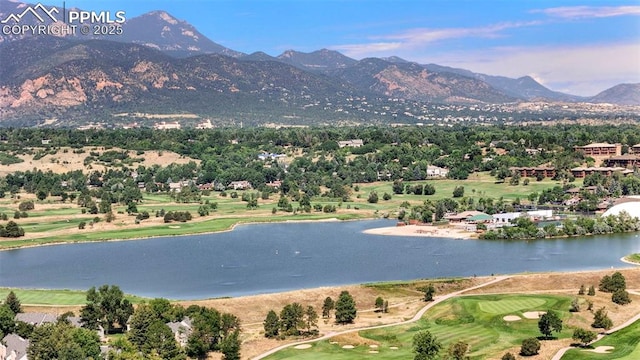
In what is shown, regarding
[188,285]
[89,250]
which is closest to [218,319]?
[188,285]

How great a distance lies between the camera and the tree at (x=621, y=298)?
53656mm

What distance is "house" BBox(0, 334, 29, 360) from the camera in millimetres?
40719

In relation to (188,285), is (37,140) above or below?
above

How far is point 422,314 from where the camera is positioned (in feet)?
173

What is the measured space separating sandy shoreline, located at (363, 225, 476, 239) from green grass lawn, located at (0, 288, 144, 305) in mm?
36792

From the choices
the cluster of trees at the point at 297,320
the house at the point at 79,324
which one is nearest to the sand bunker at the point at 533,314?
the cluster of trees at the point at 297,320

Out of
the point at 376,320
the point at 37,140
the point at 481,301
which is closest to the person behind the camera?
the point at 376,320

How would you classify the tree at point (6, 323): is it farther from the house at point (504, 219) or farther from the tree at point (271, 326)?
the house at point (504, 219)

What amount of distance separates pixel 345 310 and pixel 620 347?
15.3 metres

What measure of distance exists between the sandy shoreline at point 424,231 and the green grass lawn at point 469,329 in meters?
30.2

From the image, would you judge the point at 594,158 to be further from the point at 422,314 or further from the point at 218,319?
the point at 218,319

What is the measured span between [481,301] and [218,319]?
17.7m

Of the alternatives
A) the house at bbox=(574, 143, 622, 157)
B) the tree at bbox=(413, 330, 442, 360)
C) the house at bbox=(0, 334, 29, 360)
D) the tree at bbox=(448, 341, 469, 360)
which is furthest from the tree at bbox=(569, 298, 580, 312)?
the house at bbox=(574, 143, 622, 157)

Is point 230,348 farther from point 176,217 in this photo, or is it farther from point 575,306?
point 176,217
